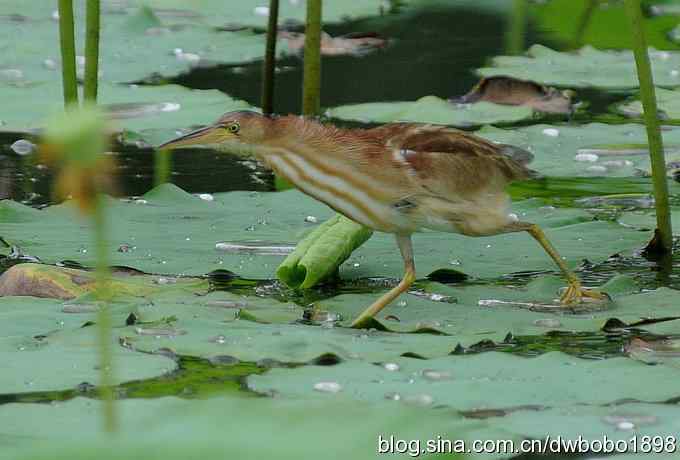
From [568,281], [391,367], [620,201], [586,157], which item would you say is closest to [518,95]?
[586,157]

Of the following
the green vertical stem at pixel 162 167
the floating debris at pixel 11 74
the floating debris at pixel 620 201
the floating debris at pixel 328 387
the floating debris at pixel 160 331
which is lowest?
the green vertical stem at pixel 162 167

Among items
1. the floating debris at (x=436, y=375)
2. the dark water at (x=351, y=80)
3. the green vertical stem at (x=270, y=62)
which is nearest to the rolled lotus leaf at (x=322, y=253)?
the floating debris at (x=436, y=375)

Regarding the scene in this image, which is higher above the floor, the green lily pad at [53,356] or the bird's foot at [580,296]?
the green lily pad at [53,356]

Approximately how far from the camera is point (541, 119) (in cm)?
762

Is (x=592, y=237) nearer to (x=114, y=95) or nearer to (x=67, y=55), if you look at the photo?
(x=67, y=55)

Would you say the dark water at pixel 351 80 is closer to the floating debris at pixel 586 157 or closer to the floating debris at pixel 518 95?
the floating debris at pixel 518 95

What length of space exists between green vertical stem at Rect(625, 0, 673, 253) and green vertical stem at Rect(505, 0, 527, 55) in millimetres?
4985

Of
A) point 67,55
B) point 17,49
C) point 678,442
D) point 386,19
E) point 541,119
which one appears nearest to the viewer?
point 678,442

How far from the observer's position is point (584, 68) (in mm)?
8859

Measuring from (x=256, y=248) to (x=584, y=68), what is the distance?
440 centimetres

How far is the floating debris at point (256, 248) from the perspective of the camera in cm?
498

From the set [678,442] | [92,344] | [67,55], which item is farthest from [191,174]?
[678,442]

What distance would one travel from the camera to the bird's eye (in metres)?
4.55

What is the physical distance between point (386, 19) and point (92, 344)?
8.06 meters
